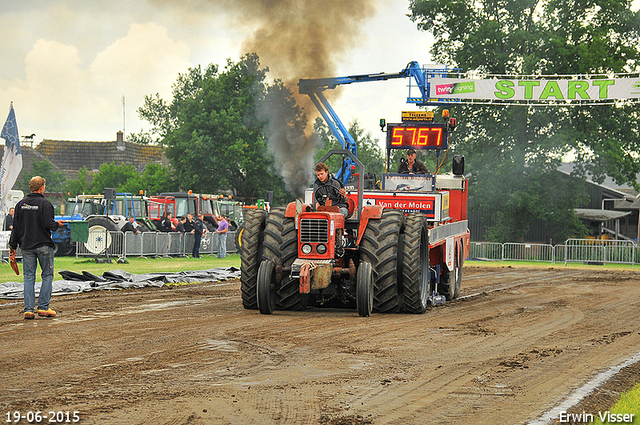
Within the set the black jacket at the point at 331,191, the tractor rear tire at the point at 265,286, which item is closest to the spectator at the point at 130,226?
the black jacket at the point at 331,191

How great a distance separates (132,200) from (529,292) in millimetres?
17738

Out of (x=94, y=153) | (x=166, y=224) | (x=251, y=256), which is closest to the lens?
(x=251, y=256)

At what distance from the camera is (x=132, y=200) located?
31.0m

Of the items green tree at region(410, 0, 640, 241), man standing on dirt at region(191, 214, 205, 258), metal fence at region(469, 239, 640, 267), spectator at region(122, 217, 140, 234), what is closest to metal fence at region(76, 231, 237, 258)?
man standing on dirt at region(191, 214, 205, 258)

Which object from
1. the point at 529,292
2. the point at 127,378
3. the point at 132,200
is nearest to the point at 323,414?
the point at 127,378

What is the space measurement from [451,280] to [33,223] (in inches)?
321

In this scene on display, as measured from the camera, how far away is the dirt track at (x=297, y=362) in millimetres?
5711

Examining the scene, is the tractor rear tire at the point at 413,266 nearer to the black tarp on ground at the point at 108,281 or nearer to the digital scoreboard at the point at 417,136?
the digital scoreboard at the point at 417,136

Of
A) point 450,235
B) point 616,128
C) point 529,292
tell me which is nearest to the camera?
point 450,235

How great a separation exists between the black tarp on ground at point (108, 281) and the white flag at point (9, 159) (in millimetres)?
6111

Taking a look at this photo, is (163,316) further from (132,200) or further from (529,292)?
(132,200)

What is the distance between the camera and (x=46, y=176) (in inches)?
2447

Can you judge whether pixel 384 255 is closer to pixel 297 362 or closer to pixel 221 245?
pixel 297 362

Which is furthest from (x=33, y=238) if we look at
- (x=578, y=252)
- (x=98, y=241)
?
(x=578, y=252)
